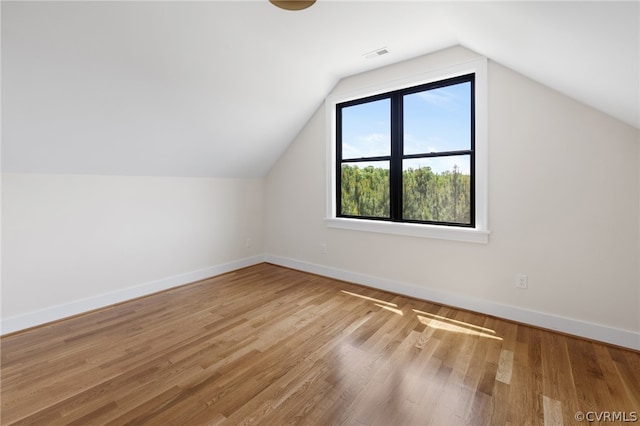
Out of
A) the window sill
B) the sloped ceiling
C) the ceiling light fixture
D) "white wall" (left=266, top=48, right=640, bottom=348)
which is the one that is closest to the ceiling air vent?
the sloped ceiling

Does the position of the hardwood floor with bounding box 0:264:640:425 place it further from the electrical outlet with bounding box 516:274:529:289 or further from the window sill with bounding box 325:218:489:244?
the window sill with bounding box 325:218:489:244

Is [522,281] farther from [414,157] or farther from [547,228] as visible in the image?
[414,157]

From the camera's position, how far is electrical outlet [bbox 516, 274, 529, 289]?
2.69 m

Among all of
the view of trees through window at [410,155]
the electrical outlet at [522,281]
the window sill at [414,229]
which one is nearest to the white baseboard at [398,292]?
the electrical outlet at [522,281]

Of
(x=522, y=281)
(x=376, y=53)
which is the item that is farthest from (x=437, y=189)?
(x=376, y=53)

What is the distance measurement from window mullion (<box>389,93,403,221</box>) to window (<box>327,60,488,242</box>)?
0.01 metres

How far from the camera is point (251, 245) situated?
15.6ft

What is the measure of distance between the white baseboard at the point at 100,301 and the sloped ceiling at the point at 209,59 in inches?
51.4

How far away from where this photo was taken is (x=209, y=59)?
2621 millimetres

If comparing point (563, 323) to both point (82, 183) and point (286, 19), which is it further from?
point (82, 183)

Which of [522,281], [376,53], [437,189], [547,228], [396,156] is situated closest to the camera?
[547,228]

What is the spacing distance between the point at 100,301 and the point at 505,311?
4.04 m

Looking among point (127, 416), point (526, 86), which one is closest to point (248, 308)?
point (127, 416)

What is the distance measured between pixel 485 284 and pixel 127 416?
2982 millimetres
